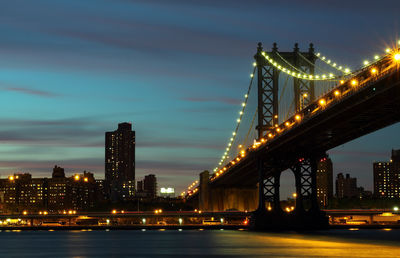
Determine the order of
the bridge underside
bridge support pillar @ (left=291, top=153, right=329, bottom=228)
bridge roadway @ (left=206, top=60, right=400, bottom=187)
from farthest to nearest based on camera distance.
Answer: bridge support pillar @ (left=291, top=153, right=329, bottom=228)
the bridge underside
bridge roadway @ (left=206, top=60, right=400, bottom=187)

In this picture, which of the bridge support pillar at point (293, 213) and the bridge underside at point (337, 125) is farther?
the bridge support pillar at point (293, 213)

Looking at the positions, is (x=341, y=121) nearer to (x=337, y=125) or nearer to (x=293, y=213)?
(x=337, y=125)

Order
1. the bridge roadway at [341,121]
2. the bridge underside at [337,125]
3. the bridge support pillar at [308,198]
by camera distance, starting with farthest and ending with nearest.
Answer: the bridge support pillar at [308,198] → the bridge underside at [337,125] → the bridge roadway at [341,121]

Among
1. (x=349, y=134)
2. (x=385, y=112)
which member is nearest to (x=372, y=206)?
(x=349, y=134)

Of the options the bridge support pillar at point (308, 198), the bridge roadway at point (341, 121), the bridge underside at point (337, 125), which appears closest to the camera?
the bridge roadway at point (341, 121)

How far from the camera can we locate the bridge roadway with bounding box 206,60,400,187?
63.9 metres

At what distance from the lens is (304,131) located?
278ft

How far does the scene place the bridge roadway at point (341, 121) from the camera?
63947 millimetres

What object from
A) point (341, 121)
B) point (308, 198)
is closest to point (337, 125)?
point (341, 121)

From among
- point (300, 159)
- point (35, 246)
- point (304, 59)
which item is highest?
point (304, 59)

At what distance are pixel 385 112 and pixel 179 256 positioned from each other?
2102 cm

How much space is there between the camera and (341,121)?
77062 mm

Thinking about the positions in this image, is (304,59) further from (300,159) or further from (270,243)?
(270,243)

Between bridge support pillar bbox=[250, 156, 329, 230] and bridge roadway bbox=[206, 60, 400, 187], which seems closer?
bridge roadway bbox=[206, 60, 400, 187]
